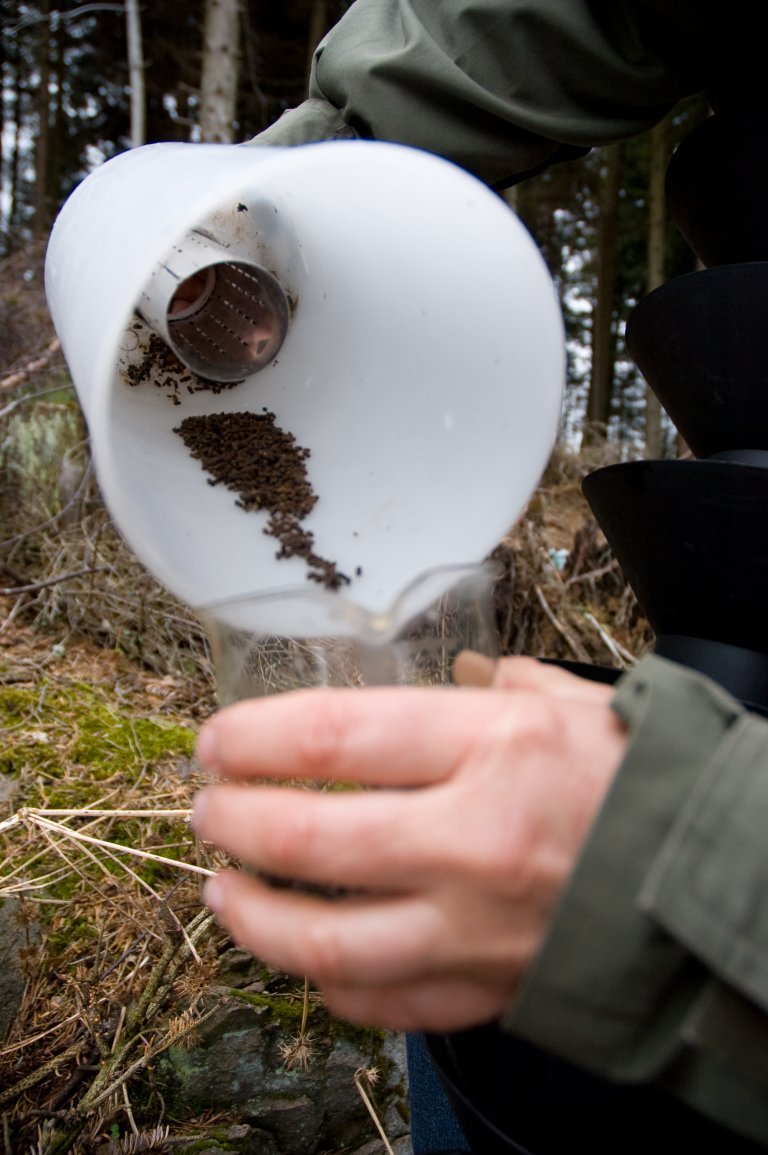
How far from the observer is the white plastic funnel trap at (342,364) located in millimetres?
937

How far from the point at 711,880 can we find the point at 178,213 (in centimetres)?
72

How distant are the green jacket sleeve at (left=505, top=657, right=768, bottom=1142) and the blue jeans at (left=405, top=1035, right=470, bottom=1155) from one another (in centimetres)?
58

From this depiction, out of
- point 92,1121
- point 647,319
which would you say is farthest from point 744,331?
point 92,1121

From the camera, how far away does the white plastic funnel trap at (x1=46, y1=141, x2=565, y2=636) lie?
937mm

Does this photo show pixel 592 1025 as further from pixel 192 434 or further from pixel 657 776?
pixel 192 434

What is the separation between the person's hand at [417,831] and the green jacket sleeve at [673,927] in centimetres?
3

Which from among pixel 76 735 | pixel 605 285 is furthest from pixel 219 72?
pixel 76 735

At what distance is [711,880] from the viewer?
542 millimetres

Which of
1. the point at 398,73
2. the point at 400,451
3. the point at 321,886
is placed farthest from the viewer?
the point at 398,73

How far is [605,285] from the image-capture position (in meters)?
7.20

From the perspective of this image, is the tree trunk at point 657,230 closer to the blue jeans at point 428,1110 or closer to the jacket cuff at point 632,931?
the blue jeans at point 428,1110

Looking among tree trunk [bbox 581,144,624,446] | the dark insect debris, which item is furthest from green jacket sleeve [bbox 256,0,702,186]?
tree trunk [bbox 581,144,624,446]

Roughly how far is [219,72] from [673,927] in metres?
5.54

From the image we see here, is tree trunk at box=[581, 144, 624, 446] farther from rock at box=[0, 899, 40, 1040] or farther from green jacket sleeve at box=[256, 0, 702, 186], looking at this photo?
rock at box=[0, 899, 40, 1040]
